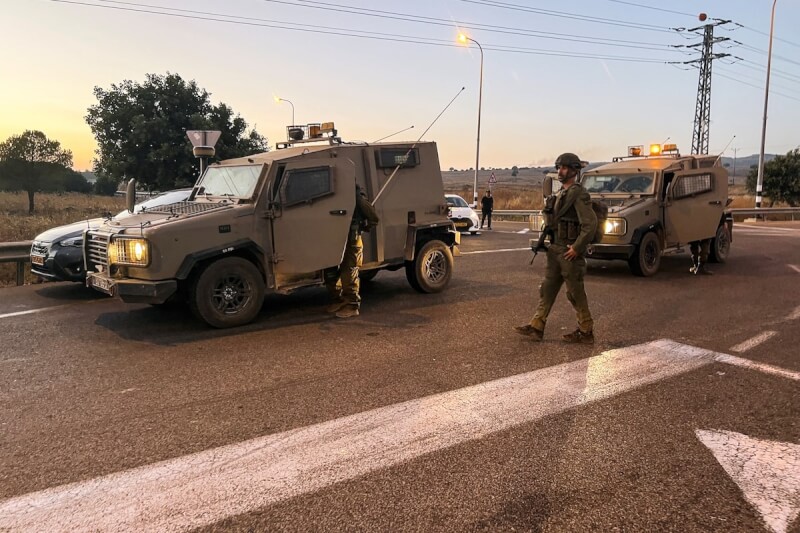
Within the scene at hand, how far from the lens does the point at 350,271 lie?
23.8ft

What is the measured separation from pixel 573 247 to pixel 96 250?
213 inches

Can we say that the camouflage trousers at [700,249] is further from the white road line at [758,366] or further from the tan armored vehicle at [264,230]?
the white road line at [758,366]

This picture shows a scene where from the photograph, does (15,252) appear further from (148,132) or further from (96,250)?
(148,132)

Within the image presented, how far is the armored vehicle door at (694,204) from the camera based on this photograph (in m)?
10.8

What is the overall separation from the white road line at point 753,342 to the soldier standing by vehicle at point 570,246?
1.46 meters

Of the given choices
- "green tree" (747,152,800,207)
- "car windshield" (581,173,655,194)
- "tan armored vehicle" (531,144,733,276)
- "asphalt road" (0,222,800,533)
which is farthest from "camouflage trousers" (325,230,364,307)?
"green tree" (747,152,800,207)

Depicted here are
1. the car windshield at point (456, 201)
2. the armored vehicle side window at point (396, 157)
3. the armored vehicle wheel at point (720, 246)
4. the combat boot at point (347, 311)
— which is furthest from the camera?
the car windshield at point (456, 201)

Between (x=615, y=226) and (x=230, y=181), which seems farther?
(x=615, y=226)

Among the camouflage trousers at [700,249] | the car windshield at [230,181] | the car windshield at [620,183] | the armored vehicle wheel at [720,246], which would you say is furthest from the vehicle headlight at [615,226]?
the car windshield at [230,181]

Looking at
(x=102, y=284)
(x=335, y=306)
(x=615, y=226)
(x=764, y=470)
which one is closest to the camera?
(x=764, y=470)

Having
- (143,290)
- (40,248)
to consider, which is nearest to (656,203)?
(143,290)

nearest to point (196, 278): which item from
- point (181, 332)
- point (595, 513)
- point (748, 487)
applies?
point (181, 332)

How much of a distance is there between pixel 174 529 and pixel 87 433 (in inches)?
57.6

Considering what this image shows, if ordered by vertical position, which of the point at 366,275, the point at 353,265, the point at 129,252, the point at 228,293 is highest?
the point at 129,252
